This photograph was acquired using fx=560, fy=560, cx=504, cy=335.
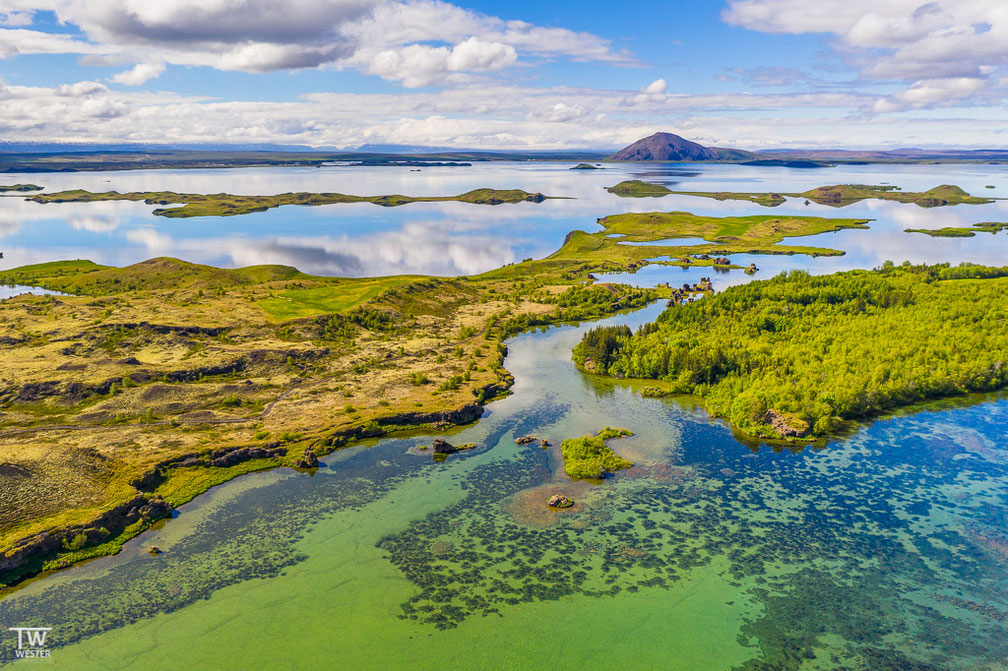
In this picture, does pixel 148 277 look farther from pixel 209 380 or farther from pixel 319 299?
pixel 209 380

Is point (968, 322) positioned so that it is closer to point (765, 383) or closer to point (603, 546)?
point (765, 383)

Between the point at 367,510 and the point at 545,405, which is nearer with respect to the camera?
the point at 367,510

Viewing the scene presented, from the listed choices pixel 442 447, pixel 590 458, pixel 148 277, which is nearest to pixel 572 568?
pixel 590 458

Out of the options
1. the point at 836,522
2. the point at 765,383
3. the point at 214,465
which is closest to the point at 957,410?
the point at 765,383

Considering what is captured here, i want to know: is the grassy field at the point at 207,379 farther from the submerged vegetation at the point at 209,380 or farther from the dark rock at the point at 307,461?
the dark rock at the point at 307,461

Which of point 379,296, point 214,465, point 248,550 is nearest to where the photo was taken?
point 248,550

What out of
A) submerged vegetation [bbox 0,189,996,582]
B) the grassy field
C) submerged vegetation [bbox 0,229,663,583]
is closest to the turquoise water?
submerged vegetation [bbox 0,229,663,583]

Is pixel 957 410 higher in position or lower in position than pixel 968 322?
lower

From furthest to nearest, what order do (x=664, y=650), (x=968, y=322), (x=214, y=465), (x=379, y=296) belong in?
(x=379, y=296) < (x=968, y=322) < (x=214, y=465) < (x=664, y=650)
